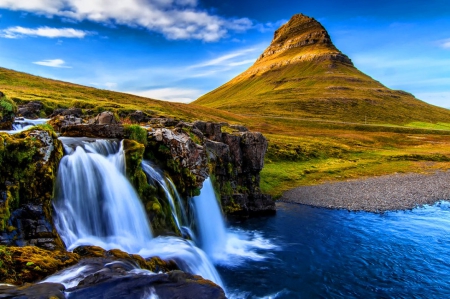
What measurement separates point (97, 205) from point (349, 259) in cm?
1939

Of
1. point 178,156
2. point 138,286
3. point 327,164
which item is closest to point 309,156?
point 327,164

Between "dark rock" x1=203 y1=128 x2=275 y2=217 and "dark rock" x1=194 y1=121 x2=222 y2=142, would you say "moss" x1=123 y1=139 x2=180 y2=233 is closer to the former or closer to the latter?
"dark rock" x1=203 y1=128 x2=275 y2=217

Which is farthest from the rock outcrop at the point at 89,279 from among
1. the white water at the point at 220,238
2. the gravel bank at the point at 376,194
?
the gravel bank at the point at 376,194

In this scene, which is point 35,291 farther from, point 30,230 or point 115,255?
point 30,230

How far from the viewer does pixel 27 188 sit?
1374 cm

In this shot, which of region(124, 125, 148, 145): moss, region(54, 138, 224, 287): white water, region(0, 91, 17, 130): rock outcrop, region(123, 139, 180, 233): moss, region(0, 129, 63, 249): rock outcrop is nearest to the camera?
region(0, 129, 63, 249): rock outcrop

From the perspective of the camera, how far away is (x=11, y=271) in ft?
31.2

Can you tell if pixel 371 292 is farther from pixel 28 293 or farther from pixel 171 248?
pixel 28 293

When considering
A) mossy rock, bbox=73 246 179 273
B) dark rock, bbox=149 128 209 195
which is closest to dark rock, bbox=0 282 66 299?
mossy rock, bbox=73 246 179 273

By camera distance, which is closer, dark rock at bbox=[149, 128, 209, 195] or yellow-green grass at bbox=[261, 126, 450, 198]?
dark rock at bbox=[149, 128, 209, 195]

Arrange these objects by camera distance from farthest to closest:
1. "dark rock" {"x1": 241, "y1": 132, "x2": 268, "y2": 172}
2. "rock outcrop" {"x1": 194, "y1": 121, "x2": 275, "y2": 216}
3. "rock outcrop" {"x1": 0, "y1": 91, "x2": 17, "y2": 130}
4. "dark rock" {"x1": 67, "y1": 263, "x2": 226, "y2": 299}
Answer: "dark rock" {"x1": 241, "y1": 132, "x2": 268, "y2": 172} → "rock outcrop" {"x1": 194, "y1": 121, "x2": 275, "y2": 216} → "rock outcrop" {"x1": 0, "y1": 91, "x2": 17, "y2": 130} → "dark rock" {"x1": 67, "y1": 263, "x2": 226, "y2": 299}

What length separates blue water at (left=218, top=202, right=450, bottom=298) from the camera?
62.8 feet

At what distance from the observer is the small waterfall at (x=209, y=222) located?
82.3ft

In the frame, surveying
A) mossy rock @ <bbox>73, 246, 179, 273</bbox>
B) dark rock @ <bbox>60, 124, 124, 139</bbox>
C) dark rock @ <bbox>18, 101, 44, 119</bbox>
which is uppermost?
dark rock @ <bbox>18, 101, 44, 119</bbox>
